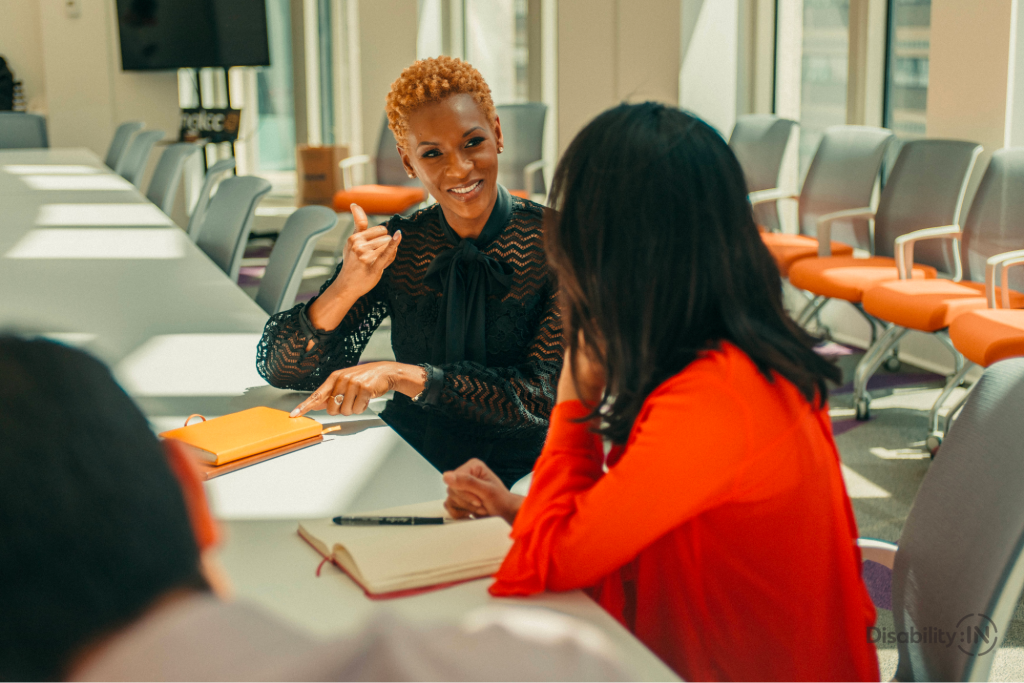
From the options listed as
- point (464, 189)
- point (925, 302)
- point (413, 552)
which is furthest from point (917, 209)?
point (413, 552)

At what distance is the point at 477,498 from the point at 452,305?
2.28 ft

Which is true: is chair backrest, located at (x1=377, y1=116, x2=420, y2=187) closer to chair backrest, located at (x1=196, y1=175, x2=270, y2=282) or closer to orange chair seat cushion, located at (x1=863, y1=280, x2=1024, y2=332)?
chair backrest, located at (x1=196, y1=175, x2=270, y2=282)

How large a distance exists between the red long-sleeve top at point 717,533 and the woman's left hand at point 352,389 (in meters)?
0.59

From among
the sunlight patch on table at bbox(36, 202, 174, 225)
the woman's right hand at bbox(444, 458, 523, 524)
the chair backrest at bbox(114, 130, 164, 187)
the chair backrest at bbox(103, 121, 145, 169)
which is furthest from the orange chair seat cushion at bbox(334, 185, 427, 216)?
the woman's right hand at bbox(444, 458, 523, 524)

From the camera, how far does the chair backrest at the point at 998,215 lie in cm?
321

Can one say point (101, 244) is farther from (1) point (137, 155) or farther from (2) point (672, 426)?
(1) point (137, 155)

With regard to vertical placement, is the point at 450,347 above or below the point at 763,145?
below

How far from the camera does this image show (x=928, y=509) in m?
1.11

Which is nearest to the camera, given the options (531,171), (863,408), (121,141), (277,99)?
(863,408)

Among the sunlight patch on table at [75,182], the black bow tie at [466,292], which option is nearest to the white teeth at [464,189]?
the black bow tie at [466,292]

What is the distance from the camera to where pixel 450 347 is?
5.92 feet

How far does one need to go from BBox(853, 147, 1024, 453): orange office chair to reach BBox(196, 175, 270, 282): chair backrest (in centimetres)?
229

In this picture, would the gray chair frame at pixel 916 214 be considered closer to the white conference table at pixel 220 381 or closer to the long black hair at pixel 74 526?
the white conference table at pixel 220 381

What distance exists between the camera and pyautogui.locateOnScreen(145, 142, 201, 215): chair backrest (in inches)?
197
